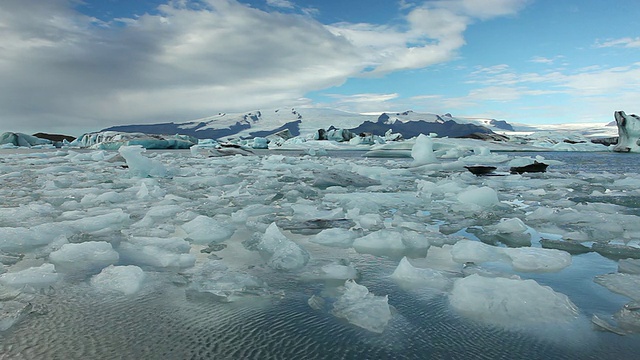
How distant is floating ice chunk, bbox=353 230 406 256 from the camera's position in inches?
95.1

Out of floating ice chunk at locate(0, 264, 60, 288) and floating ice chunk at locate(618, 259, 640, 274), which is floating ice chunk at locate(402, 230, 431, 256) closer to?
floating ice chunk at locate(618, 259, 640, 274)

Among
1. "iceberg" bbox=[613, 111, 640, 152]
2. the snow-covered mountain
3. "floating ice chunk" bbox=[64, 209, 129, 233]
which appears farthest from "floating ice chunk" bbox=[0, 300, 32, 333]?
the snow-covered mountain

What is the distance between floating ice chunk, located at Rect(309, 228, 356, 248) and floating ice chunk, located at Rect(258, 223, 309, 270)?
35cm

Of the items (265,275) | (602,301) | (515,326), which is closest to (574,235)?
(602,301)

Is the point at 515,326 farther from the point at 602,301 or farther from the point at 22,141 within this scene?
the point at 22,141

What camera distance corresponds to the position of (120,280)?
5.82 ft

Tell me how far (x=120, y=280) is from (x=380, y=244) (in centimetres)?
148

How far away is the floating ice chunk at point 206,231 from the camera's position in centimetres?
270

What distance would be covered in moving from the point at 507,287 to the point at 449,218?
6.24 ft

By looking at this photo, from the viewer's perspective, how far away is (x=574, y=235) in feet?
8.98

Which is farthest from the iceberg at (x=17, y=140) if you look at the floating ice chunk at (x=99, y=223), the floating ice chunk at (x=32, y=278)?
the floating ice chunk at (x=32, y=278)

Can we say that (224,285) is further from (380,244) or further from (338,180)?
(338,180)

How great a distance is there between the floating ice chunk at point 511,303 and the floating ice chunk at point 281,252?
0.82 metres

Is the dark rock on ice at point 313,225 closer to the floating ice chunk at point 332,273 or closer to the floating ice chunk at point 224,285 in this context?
the floating ice chunk at point 332,273
